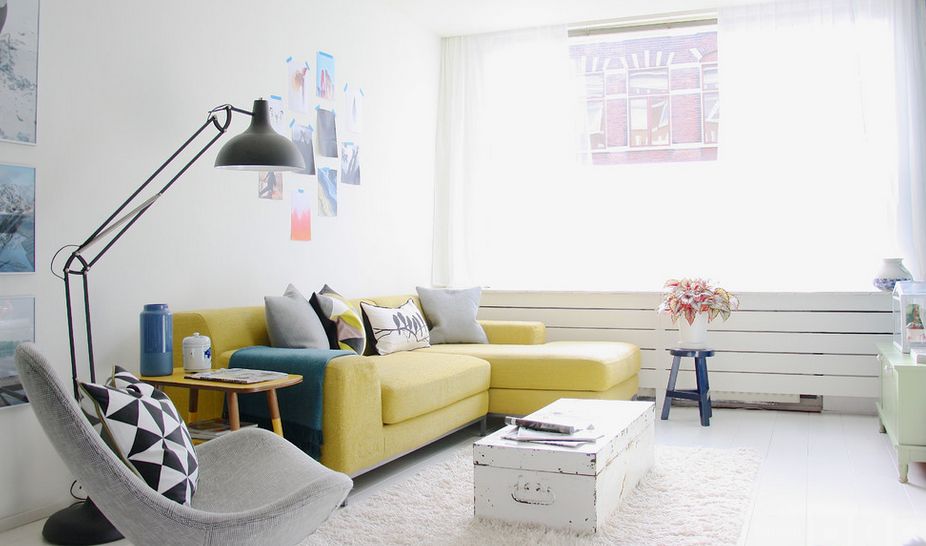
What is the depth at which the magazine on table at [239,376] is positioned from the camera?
2861mm

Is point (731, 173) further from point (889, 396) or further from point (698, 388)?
point (889, 396)

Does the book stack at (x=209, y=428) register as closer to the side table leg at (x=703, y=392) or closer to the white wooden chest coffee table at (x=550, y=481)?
the white wooden chest coffee table at (x=550, y=481)

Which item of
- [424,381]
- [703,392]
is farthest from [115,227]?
[703,392]

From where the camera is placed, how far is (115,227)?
2.82m

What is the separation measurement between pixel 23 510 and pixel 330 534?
1102mm

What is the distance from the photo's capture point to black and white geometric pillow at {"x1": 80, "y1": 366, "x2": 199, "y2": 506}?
6.59ft

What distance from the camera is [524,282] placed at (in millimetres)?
5895

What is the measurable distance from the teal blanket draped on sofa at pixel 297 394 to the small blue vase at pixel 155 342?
29 cm

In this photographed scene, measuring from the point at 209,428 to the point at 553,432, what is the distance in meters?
1.25

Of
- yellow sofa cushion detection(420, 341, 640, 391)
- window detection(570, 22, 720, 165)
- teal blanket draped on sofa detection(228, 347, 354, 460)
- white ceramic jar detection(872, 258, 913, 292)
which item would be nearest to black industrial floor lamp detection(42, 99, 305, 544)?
teal blanket draped on sofa detection(228, 347, 354, 460)

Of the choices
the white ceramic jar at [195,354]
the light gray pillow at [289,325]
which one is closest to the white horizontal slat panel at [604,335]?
the light gray pillow at [289,325]

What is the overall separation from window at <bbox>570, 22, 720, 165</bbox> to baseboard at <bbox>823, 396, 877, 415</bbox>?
1.77 m

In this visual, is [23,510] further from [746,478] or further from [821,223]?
[821,223]

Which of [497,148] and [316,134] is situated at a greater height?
[497,148]
